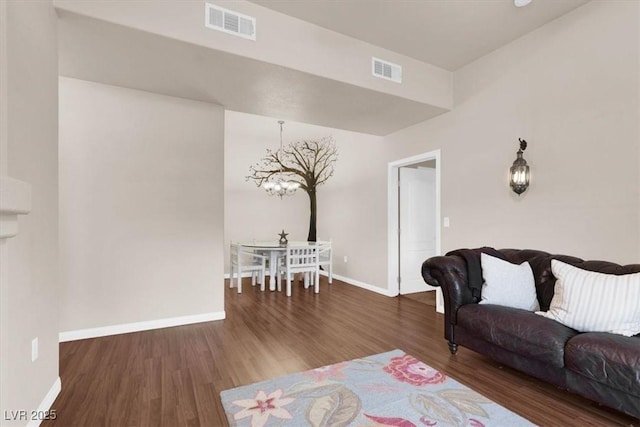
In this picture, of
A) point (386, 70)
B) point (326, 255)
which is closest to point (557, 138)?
point (386, 70)

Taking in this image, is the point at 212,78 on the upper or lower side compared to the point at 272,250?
upper

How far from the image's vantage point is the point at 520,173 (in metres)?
3.09

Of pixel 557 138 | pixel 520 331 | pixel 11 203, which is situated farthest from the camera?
pixel 557 138

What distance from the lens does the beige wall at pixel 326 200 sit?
17.4 feet

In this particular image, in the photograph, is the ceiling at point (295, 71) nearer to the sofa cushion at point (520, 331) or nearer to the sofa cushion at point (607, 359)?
the sofa cushion at point (520, 331)

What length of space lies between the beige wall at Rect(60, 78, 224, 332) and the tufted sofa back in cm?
316

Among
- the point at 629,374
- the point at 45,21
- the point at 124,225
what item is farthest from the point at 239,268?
the point at 629,374

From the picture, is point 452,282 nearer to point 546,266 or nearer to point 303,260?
point 546,266

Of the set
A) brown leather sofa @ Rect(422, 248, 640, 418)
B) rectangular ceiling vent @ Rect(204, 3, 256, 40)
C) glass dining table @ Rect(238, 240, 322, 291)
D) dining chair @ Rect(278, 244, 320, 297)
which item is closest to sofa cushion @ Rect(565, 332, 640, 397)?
brown leather sofa @ Rect(422, 248, 640, 418)

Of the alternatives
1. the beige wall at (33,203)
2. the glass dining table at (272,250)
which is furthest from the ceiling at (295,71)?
the glass dining table at (272,250)

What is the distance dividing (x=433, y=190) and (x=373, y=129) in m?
1.60

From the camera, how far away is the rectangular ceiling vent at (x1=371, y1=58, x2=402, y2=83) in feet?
10.8

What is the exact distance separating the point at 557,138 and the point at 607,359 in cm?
196

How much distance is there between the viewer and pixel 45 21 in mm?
1967
